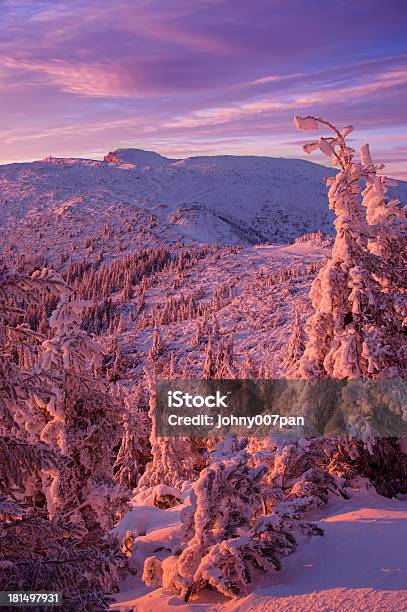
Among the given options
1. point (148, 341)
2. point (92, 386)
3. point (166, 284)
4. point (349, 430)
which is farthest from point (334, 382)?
point (166, 284)

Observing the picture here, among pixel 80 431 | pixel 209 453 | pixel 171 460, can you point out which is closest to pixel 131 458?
pixel 171 460

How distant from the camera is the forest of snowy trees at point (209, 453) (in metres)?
7.05

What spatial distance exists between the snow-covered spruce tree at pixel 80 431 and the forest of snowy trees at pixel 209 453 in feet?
0.09

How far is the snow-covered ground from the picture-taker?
7780 mm

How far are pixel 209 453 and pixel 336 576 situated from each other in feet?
9.87

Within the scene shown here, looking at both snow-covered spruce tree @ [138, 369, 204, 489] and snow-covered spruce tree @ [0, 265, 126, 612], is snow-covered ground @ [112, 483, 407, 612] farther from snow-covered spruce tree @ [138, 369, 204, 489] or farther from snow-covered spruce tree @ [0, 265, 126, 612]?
snow-covered spruce tree @ [138, 369, 204, 489]

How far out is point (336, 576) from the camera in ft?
27.5

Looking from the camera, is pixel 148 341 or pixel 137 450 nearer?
pixel 137 450

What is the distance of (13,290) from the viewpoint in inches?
279

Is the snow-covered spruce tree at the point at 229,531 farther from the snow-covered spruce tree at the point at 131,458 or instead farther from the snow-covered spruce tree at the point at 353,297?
the snow-covered spruce tree at the point at 131,458

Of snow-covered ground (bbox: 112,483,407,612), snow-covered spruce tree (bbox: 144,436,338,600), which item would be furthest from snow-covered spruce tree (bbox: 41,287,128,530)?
snow-covered spruce tree (bbox: 144,436,338,600)

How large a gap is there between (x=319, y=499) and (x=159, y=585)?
324cm

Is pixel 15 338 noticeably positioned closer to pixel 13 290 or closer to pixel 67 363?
pixel 13 290

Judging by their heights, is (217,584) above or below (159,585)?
above
